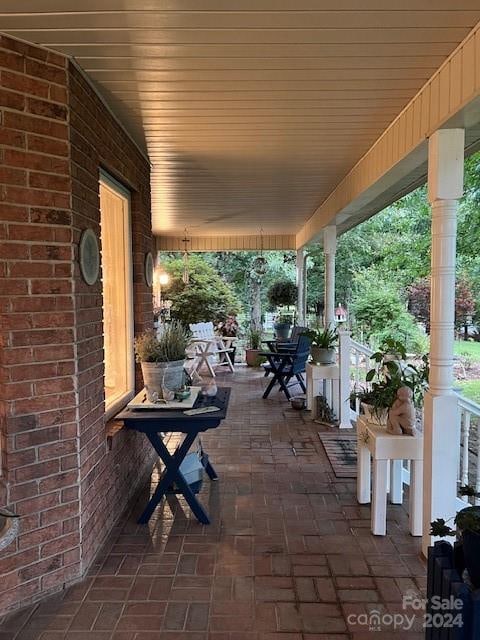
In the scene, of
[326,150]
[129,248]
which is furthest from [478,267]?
[129,248]

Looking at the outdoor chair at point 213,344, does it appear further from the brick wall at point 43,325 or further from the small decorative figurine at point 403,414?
the brick wall at point 43,325

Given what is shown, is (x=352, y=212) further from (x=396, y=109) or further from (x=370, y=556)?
(x=370, y=556)

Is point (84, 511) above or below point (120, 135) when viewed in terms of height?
below

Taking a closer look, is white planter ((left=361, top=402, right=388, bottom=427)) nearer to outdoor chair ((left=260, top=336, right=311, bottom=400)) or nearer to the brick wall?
the brick wall

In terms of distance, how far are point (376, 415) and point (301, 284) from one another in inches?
261

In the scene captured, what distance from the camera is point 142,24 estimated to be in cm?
190

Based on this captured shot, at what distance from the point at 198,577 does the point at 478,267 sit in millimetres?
7404

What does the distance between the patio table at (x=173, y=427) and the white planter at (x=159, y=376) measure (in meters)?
0.16

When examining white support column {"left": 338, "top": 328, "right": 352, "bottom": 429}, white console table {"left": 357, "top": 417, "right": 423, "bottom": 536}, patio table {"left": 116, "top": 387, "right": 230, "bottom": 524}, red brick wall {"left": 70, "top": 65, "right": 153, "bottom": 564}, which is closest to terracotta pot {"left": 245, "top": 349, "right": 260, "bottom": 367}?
white support column {"left": 338, "top": 328, "right": 352, "bottom": 429}

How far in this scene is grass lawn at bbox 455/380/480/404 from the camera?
7.04 metres

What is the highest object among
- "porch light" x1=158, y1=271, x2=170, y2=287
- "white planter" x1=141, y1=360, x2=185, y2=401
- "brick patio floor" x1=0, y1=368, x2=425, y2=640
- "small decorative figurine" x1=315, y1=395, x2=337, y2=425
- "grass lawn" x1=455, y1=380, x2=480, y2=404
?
"porch light" x1=158, y1=271, x2=170, y2=287

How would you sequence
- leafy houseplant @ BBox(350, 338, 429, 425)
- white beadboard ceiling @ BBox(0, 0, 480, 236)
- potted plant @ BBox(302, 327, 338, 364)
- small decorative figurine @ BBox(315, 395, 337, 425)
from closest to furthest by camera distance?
white beadboard ceiling @ BBox(0, 0, 480, 236)
leafy houseplant @ BBox(350, 338, 429, 425)
small decorative figurine @ BBox(315, 395, 337, 425)
potted plant @ BBox(302, 327, 338, 364)

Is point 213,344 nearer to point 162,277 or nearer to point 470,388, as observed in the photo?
point 162,277

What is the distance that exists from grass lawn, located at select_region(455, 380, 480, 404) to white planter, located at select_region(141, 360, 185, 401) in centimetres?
545
